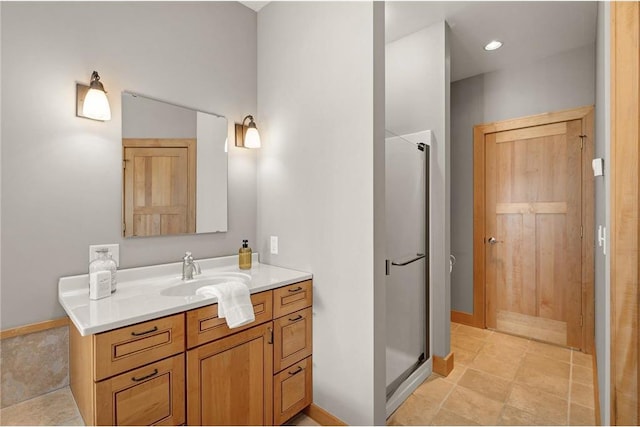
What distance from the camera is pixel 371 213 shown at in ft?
5.04

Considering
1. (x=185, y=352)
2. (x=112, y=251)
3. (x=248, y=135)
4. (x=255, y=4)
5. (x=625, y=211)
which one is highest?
(x=255, y=4)

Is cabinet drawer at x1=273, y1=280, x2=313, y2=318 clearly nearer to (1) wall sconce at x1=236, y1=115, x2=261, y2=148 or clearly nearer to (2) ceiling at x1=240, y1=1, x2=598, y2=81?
(1) wall sconce at x1=236, y1=115, x2=261, y2=148

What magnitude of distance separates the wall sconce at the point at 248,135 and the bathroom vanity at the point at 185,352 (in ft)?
2.94

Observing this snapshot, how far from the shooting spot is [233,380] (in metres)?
1.43

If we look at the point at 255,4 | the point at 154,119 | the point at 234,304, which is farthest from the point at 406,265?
the point at 255,4

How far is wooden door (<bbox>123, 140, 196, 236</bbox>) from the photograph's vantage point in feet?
5.50

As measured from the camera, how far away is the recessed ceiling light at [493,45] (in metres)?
2.69

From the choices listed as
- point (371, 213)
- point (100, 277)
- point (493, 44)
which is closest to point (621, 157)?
point (371, 213)

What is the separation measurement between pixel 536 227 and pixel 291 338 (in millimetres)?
2691

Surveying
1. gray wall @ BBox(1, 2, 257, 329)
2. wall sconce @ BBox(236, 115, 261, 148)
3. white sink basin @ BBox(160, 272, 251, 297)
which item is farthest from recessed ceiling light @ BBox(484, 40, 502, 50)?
white sink basin @ BBox(160, 272, 251, 297)

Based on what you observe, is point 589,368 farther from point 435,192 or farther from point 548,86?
point 548,86

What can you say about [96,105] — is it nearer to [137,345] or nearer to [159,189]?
[159,189]

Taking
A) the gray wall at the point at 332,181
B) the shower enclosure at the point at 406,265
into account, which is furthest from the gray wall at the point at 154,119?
the shower enclosure at the point at 406,265

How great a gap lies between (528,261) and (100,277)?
351cm
